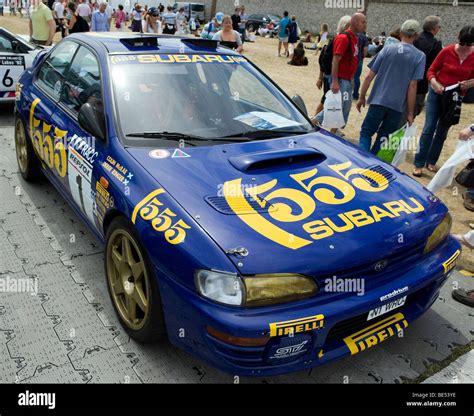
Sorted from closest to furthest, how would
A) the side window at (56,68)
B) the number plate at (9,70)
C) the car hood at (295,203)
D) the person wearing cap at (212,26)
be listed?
the car hood at (295,203)
the side window at (56,68)
the number plate at (9,70)
the person wearing cap at (212,26)

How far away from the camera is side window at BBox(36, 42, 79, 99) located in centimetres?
371

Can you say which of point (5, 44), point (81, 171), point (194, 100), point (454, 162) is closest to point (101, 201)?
point (81, 171)

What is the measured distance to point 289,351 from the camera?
2025 mm

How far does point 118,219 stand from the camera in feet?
8.33

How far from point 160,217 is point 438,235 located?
1.58m

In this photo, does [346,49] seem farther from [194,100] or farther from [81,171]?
[81,171]

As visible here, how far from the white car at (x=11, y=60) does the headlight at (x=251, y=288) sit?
5821mm

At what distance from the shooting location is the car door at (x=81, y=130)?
9.35ft

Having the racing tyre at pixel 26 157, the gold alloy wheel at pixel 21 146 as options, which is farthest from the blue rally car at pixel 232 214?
the gold alloy wheel at pixel 21 146

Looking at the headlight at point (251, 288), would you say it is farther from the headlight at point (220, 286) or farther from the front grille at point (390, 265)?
the front grille at point (390, 265)

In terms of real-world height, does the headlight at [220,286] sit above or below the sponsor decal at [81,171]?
Answer: below

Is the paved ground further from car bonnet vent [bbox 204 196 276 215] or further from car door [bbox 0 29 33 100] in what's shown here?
car door [bbox 0 29 33 100]

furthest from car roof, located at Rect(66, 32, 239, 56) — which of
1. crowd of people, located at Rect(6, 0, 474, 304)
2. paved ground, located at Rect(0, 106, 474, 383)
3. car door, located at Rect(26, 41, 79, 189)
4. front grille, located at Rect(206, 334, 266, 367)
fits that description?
front grille, located at Rect(206, 334, 266, 367)
